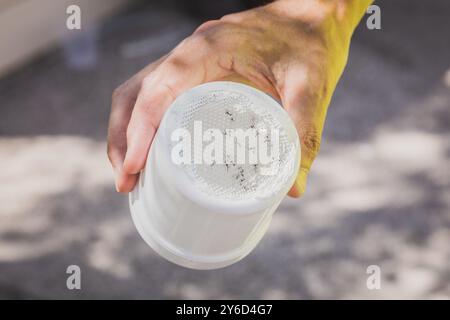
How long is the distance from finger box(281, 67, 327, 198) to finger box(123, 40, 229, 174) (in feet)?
0.27

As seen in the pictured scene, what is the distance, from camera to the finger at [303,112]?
Result: 0.80 m

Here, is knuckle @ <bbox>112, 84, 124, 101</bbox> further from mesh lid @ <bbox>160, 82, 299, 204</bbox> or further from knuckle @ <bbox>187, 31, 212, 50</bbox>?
mesh lid @ <bbox>160, 82, 299, 204</bbox>

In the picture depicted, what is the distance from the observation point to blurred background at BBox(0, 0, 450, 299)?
3.49 ft

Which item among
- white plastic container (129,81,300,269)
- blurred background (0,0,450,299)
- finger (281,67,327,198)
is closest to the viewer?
white plastic container (129,81,300,269)

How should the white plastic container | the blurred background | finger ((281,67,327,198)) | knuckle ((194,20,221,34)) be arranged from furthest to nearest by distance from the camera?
the blurred background, knuckle ((194,20,221,34)), finger ((281,67,327,198)), the white plastic container

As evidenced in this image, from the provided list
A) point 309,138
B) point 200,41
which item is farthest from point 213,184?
point 200,41

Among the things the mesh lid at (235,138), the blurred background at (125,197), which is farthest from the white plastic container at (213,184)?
the blurred background at (125,197)

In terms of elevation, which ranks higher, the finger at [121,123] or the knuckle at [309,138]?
the knuckle at [309,138]

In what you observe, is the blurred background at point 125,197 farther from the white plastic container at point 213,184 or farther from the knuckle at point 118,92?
the white plastic container at point 213,184

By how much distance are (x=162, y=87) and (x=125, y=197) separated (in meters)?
0.36

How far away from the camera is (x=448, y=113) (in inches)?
49.9

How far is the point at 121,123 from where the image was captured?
0.88 metres

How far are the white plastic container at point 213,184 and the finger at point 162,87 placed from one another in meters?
0.04

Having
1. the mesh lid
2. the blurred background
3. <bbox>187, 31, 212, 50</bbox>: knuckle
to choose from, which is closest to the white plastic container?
the mesh lid
